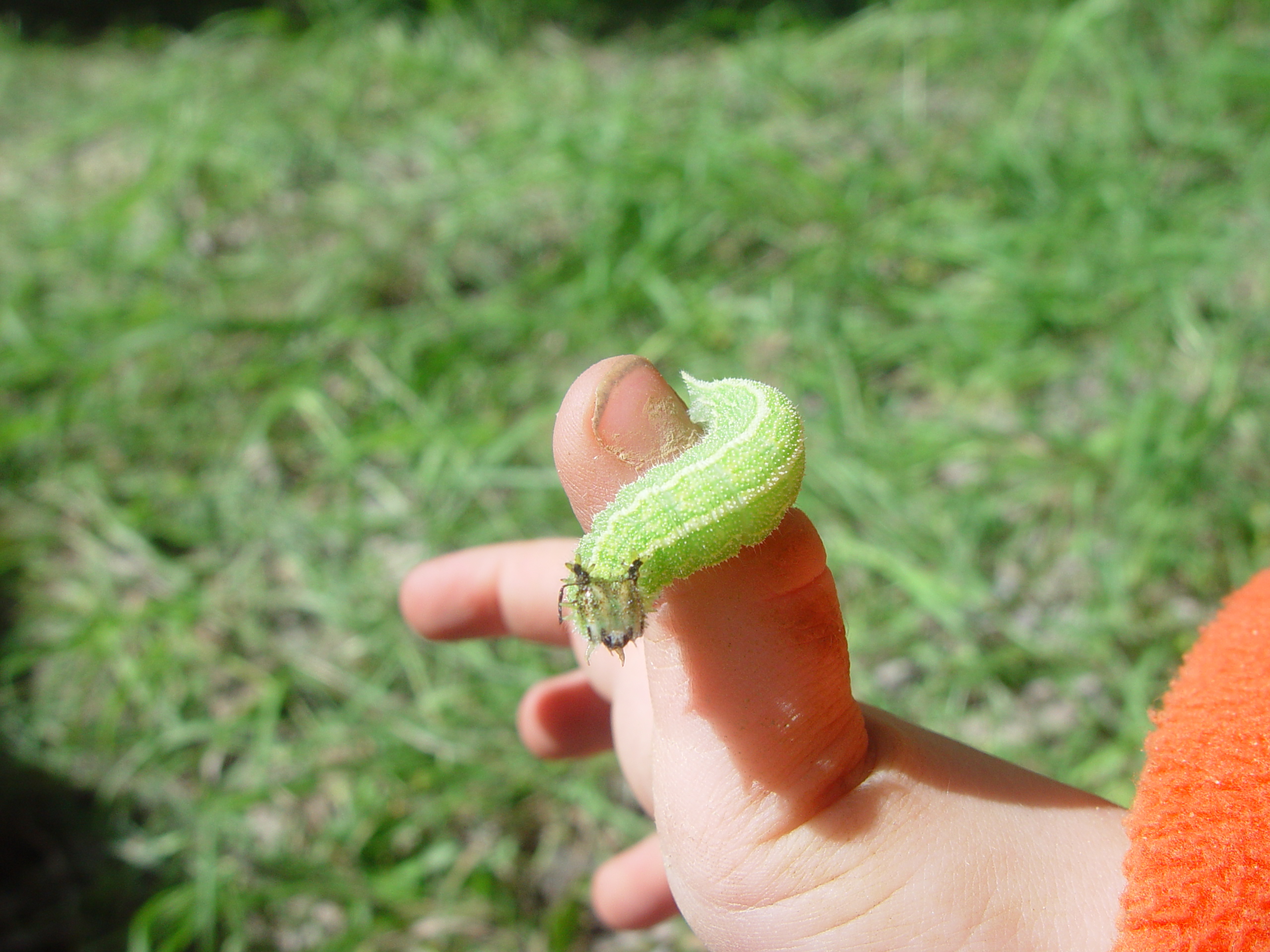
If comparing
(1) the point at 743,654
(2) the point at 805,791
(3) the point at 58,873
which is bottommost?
(3) the point at 58,873

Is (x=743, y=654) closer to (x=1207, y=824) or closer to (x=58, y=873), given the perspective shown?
(x=1207, y=824)

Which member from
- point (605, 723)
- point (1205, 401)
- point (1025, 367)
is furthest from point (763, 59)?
point (605, 723)

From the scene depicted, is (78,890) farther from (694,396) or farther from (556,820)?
(694,396)

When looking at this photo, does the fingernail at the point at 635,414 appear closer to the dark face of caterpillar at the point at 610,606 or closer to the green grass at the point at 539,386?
the dark face of caterpillar at the point at 610,606

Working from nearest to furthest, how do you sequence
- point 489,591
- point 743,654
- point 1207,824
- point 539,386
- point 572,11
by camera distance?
point 1207,824 → point 743,654 → point 489,591 → point 539,386 → point 572,11

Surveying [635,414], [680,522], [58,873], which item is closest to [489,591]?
[635,414]

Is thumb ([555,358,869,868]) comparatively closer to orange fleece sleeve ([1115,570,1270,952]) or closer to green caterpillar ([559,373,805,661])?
green caterpillar ([559,373,805,661])
